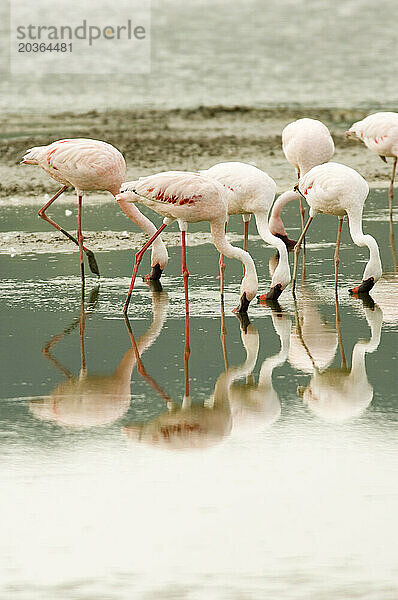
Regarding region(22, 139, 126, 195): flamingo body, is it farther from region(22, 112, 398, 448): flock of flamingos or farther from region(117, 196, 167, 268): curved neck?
region(117, 196, 167, 268): curved neck

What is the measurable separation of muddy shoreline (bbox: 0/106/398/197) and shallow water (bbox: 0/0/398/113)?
35.6 inches

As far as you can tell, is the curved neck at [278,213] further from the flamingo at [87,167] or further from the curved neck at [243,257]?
the curved neck at [243,257]

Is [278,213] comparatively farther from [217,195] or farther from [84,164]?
[217,195]

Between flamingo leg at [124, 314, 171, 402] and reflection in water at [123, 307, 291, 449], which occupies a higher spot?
flamingo leg at [124, 314, 171, 402]

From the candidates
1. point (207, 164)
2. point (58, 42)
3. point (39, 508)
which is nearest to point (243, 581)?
point (39, 508)

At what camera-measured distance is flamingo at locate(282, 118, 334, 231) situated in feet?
36.4

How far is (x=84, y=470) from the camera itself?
16.6 ft

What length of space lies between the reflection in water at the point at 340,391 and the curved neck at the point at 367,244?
170 centimetres

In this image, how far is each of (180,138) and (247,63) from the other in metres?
7.60

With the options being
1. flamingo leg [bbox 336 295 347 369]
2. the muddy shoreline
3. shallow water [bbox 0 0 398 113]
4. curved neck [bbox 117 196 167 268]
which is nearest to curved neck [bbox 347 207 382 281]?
flamingo leg [bbox 336 295 347 369]

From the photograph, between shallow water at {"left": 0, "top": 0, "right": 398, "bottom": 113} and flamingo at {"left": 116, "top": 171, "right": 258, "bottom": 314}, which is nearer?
flamingo at {"left": 116, "top": 171, "right": 258, "bottom": 314}

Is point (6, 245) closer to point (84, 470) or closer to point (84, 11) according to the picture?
point (84, 470)

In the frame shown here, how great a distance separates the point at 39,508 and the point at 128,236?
6941 millimetres

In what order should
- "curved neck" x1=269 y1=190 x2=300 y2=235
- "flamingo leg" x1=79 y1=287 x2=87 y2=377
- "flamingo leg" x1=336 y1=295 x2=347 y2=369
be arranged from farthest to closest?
"curved neck" x1=269 y1=190 x2=300 y2=235 → "flamingo leg" x1=336 y1=295 x2=347 y2=369 → "flamingo leg" x1=79 y1=287 x2=87 y2=377
